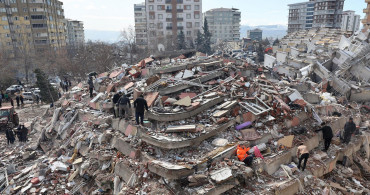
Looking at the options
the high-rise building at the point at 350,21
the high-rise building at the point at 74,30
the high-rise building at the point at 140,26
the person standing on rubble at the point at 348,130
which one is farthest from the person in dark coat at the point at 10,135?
the high-rise building at the point at 350,21

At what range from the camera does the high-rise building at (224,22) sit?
70875 millimetres

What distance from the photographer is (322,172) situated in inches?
286

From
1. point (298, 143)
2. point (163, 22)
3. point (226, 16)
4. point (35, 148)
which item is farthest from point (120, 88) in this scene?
point (226, 16)

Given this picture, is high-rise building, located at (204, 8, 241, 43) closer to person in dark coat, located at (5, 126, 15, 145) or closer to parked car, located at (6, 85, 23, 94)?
parked car, located at (6, 85, 23, 94)

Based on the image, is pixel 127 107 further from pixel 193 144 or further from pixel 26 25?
pixel 26 25

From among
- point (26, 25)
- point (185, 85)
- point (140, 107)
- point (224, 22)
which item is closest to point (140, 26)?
point (26, 25)

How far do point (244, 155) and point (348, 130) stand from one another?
4324 mm

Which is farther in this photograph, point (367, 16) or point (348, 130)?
point (367, 16)

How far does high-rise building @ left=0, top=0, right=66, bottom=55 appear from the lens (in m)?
39.7

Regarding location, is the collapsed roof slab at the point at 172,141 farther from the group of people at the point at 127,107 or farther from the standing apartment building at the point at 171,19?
the standing apartment building at the point at 171,19

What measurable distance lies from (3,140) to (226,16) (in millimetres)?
67431

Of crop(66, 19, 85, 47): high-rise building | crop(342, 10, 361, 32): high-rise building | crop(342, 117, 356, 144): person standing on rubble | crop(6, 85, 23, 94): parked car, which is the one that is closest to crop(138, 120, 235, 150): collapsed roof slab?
crop(342, 117, 356, 144): person standing on rubble

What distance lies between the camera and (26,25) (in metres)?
40.7

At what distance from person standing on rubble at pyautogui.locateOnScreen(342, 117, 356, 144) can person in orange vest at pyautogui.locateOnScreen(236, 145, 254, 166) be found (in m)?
3.97
